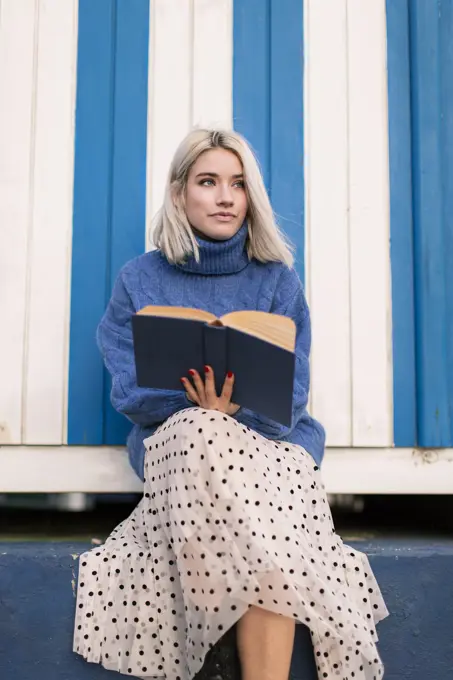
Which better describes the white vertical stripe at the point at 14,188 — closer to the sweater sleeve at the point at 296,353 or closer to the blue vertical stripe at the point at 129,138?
the blue vertical stripe at the point at 129,138

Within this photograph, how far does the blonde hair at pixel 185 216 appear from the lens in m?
2.10

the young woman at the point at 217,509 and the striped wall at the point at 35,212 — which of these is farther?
the striped wall at the point at 35,212

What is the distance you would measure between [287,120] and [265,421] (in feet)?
3.55

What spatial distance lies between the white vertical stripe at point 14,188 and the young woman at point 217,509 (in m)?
0.39

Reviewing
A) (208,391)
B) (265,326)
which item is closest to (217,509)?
(208,391)

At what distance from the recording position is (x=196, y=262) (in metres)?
2.12

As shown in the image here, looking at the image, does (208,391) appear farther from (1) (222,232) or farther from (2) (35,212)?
(2) (35,212)

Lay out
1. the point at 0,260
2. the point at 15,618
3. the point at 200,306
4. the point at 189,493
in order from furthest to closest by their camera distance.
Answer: the point at 0,260 < the point at 200,306 < the point at 15,618 < the point at 189,493

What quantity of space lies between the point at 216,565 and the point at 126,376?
598 mm

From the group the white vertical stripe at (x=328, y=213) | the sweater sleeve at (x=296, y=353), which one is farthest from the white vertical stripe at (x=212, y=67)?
the sweater sleeve at (x=296, y=353)

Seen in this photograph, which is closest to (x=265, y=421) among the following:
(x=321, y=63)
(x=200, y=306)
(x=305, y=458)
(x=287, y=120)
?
(x=305, y=458)

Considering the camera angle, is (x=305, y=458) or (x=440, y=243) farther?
(x=440, y=243)

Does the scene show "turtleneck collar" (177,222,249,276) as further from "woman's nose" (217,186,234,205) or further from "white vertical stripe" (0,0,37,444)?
"white vertical stripe" (0,0,37,444)

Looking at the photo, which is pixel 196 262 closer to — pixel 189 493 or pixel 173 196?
pixel 173 196
